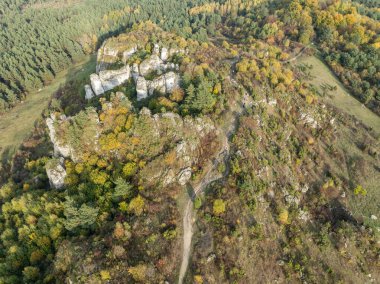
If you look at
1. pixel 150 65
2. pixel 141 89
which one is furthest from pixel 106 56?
pixel 141 89

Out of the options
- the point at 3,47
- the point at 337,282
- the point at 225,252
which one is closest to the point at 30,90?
the point at 3,47

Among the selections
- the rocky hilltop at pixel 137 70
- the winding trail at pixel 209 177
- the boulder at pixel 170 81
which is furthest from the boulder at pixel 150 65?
the winding trail at pixel 209 177

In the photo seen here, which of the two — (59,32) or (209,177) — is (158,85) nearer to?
(209,177)

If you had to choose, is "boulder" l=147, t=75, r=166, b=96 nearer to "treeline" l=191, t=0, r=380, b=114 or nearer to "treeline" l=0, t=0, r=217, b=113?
"treeline" l=0, t=0, r=217, b=113

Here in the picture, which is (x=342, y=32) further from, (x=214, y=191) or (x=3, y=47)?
(x=3, y=47)

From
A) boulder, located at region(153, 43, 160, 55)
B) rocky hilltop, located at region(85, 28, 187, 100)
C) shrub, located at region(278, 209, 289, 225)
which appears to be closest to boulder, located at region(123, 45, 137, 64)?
rocky hilltop, located at region(85, 28, 187, 100)

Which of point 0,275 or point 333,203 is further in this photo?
point 333,203
